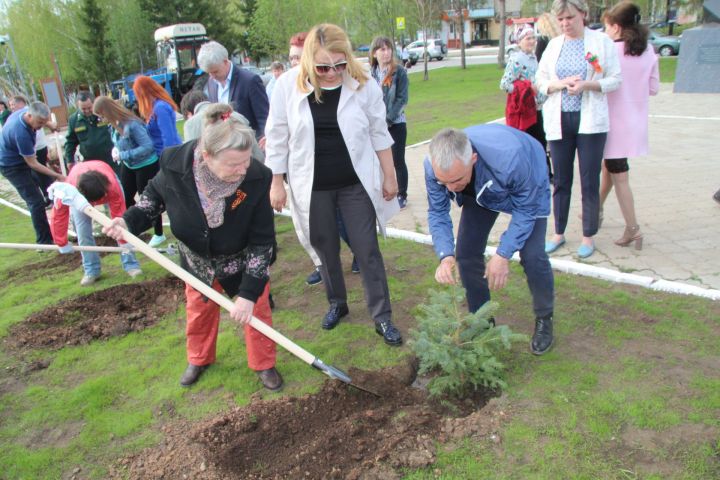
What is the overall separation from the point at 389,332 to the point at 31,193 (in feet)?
17.2

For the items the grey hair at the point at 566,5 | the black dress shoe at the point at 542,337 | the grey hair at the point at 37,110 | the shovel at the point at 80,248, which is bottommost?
the black dress shoe at the point at 542,337

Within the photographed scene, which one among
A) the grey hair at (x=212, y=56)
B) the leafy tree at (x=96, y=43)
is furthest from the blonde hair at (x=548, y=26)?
the leafy tree at (x=96, y=43)

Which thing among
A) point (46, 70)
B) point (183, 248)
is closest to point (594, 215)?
point (183, 248)

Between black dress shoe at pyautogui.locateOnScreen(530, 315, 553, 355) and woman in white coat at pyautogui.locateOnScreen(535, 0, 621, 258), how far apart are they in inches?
57.9

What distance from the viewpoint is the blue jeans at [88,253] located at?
4965 millimetres

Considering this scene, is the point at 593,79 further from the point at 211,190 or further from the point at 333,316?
the point at 211,190

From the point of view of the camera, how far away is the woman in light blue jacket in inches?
214

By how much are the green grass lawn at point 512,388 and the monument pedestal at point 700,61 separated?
37.3 ft

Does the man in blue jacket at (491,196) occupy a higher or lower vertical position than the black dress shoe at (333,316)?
higher

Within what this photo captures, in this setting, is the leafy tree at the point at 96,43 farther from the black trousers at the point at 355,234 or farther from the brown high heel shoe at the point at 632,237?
the brown high heel shoe at the point at 632,237

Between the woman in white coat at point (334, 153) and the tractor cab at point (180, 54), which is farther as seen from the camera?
the tractor cab at point (180, 54)

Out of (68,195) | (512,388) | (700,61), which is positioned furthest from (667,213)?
(700,61)

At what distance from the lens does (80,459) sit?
2891mm

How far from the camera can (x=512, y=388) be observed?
117 inches
